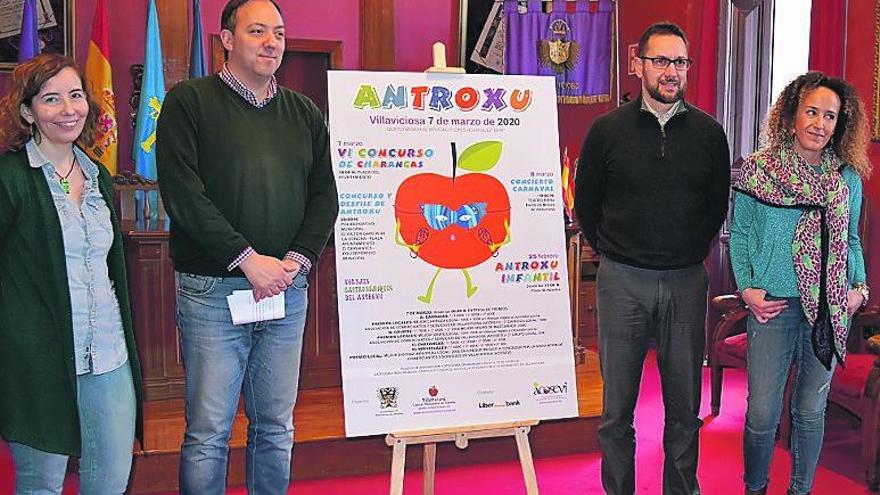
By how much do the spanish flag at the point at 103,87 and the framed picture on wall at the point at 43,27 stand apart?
0.45 metres

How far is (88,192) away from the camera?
6.43ft

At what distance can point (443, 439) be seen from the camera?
98.4 inches

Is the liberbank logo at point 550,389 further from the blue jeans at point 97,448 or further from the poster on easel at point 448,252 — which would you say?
the blue jeans at point 97,448

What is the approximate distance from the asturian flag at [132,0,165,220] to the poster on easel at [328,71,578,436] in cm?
208

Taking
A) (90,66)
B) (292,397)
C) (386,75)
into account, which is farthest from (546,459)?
(90,66)

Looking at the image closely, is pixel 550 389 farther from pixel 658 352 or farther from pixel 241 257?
pixel 241 257

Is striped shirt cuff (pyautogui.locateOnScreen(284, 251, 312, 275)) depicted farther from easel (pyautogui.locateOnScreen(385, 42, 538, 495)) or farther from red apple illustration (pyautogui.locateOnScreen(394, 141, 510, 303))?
easel (pyautogui.locateOnScreen(385, 42, 538, 495))

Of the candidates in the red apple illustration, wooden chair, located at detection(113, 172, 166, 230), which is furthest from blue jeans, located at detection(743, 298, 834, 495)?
wooden chair, located at detection(113, 172, 166, 230)

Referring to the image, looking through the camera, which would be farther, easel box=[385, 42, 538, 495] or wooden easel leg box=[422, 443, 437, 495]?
wooden easel leg box=[422, 443, 437, 495]

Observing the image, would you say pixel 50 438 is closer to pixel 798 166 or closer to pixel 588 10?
pixel 798 166

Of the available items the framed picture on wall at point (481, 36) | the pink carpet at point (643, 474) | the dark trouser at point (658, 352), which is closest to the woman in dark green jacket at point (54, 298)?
the pink carpet at point (643, 474)

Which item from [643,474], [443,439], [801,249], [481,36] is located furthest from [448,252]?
[481,36]

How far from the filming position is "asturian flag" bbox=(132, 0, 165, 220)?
4.29 metres

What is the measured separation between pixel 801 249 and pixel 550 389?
85 cm
